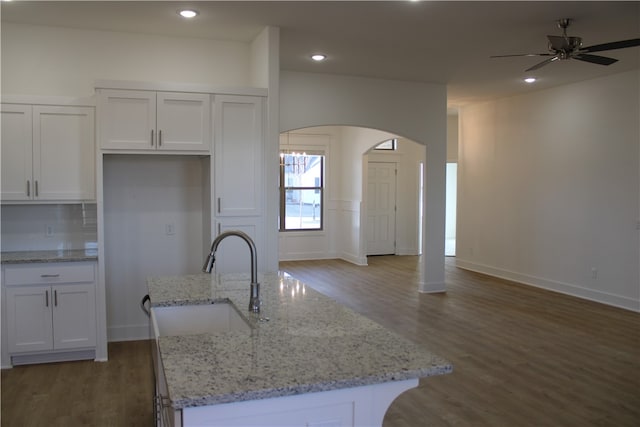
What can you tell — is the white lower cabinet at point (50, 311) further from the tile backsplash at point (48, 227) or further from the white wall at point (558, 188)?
the white wall at point (558, 188)

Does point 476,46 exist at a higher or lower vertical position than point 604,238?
higher

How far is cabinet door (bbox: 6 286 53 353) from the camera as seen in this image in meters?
4.09

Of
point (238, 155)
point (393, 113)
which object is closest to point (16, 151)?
point (238, 155)

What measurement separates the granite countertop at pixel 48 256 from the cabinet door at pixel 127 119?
920 millimetres

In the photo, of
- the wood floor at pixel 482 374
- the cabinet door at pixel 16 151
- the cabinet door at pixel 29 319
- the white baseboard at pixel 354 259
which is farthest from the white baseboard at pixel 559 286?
the cabinet door at pixel 16 151

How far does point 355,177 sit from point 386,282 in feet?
8.03

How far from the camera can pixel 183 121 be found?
14.5 feet

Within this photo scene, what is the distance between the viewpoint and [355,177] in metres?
9.57

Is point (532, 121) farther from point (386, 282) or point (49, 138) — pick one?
point (49, 138)

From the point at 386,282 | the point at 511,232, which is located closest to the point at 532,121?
the point at 511,232

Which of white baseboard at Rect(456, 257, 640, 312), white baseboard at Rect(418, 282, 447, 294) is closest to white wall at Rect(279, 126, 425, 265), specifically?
white baseboard at Rect(456, 257, 640, 312)

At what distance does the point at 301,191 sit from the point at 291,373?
848 centimetres

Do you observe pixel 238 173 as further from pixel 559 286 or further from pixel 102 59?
pixel 559 286

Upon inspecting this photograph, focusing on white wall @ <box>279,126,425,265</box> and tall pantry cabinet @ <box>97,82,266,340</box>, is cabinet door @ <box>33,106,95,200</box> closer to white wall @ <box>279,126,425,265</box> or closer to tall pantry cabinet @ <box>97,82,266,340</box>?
tall pantry cabinet @ <box>97,82,266,340</box>
